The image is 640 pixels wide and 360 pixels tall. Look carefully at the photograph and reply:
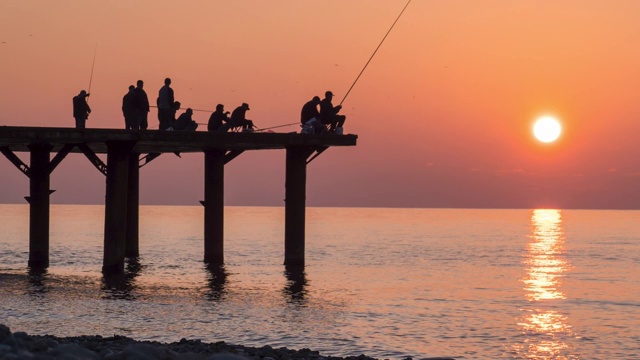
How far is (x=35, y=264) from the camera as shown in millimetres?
33125

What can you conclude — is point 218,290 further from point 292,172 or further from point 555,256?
point 555,256

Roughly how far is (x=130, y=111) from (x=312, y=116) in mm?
5161

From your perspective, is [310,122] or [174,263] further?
[174,263]

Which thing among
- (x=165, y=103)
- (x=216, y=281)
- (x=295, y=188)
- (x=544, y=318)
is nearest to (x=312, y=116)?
(x=295, y=188)

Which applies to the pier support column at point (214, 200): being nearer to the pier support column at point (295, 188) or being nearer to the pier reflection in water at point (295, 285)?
the pier reflection in water at point (295, 285)

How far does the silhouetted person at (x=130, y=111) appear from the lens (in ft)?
94.6

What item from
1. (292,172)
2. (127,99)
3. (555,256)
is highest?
(127,99)

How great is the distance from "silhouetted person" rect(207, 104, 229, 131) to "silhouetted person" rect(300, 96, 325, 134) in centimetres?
247

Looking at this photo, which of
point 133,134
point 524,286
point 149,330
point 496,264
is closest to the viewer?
point 149,330

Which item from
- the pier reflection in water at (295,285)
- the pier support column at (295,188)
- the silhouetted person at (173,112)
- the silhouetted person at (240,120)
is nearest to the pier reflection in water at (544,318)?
the pier reflection in water at (295,285)

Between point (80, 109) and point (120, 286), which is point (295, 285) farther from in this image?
point (80, 109)

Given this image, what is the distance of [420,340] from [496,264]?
31.5 metres

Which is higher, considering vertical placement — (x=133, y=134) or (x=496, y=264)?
(x=133, y=134)

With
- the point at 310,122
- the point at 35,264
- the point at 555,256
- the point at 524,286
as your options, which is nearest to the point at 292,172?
the point at 310,122
